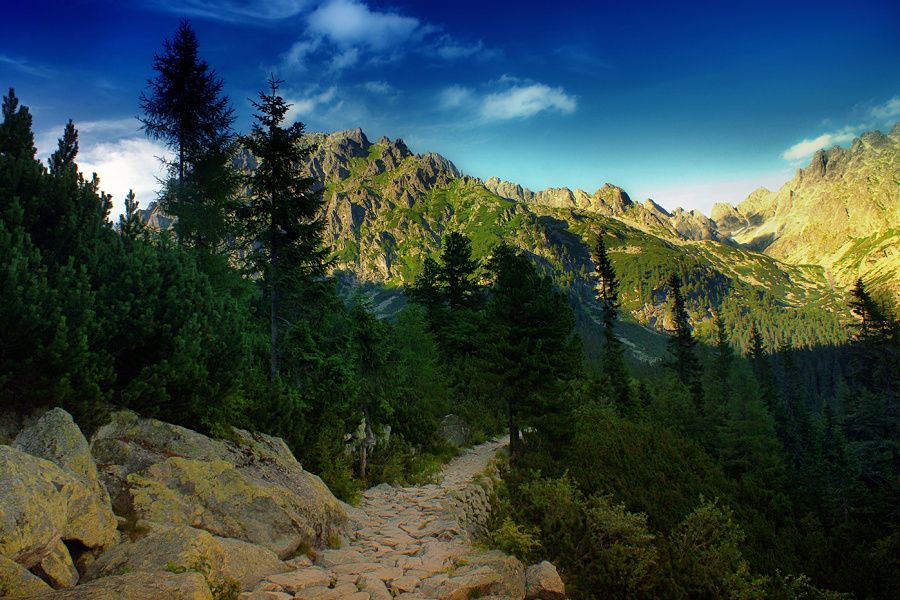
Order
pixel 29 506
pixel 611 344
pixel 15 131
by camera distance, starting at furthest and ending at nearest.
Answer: pixel 611 344 → pixel 15 131 → pixel 29 506

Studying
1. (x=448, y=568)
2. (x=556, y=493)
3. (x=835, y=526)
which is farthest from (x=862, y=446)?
(x=448, y=568)

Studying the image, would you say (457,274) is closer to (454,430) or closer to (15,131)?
(454,430)

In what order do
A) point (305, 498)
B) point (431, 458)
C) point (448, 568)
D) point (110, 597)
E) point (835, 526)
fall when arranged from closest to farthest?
point (110, 597) → point (448, 568) → point (305, 498) → point (431, 458) → point (835, 526)

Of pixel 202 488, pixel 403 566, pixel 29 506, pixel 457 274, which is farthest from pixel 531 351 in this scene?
pixel 457 274

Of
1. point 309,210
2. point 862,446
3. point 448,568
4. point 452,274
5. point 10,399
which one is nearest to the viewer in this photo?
point 10,399

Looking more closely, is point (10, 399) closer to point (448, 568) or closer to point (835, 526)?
point (448, 568)

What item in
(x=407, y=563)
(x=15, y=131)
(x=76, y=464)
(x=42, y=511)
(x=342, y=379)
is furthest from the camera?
(x=342, y=379)

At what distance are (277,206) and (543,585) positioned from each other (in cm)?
1511

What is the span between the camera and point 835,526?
86.0 feet

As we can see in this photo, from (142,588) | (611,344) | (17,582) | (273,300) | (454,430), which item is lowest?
(454,430)

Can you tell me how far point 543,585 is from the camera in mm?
9383

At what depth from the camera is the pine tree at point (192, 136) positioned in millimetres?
20828

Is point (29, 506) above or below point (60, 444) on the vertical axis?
below

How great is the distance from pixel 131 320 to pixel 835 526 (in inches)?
1377
